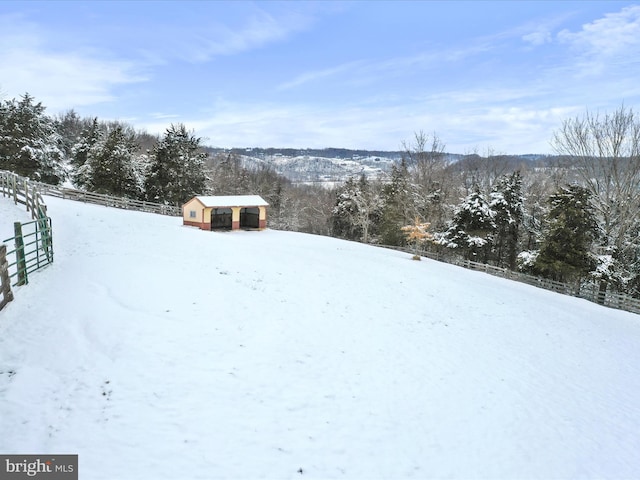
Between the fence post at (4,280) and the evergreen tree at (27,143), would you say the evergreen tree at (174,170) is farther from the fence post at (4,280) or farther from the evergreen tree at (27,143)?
the fence post at (4,280)

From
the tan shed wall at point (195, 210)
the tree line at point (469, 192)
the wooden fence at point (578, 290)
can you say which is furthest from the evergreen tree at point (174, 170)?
the wooden fence at point (578, 290)

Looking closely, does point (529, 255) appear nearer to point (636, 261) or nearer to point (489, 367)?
point (636, 261)

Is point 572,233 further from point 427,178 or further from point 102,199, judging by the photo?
point 102,199

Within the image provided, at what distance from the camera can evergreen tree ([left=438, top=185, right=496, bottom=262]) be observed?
36.5 meters

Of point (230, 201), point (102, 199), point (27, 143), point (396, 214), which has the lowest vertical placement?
point (396, 214)

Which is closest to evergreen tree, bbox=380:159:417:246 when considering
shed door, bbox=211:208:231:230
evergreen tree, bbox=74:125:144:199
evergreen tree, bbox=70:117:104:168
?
shed door, bbox=211:208:231:230

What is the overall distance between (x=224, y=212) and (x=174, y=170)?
14.0m

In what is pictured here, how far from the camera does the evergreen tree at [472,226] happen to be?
36500 millimetres

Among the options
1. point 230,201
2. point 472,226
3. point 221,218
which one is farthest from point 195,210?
point 472,226

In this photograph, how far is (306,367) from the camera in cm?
924

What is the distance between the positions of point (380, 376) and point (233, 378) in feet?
12.0

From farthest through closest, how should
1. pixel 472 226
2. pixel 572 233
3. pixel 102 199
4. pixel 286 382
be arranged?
pixel 102 199
pixel 472 226
pixel 572 233
pixel 286 382

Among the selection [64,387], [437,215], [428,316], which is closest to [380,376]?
[428,316]

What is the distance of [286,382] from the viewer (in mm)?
8492
